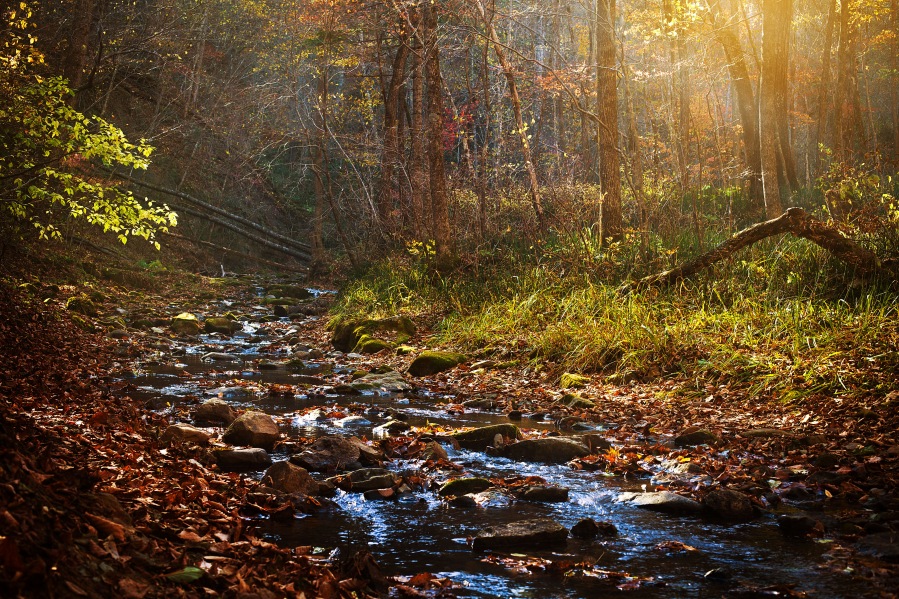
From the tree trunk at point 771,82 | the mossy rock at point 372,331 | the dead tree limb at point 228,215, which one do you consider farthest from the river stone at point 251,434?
Answer: the dead tree limb at point 228,215

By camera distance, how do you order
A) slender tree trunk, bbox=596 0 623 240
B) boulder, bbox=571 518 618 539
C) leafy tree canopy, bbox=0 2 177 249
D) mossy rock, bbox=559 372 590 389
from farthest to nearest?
slender tree trunk, bbox=596 0 623 240
mossy rock, bbox=559 372 590 389
leafy tree canopy, bbox=0 2 177 249
boulder, bbox=571 518 618 539

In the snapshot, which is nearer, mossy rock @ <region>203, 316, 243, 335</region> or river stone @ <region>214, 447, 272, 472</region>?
river stone @ <region>214, 447, 272, 472</region>

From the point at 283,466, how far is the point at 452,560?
1.52 metres

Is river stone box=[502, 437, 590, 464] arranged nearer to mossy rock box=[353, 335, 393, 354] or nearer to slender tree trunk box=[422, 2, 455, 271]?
mossy rock box=[353, 335, 393, 354]

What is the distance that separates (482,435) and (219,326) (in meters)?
9.18

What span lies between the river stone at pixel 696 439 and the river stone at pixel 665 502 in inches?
60.9

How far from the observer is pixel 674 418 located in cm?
661

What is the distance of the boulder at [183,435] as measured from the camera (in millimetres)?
5133

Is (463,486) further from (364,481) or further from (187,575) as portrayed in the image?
(187,575)

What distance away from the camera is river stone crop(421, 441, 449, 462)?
5.33 metres

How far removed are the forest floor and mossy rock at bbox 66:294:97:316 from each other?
2.70 meters

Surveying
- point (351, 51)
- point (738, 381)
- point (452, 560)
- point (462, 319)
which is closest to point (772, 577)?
point (452, 560)

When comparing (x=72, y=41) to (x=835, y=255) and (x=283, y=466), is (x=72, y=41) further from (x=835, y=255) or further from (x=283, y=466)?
(x=835, y=255)

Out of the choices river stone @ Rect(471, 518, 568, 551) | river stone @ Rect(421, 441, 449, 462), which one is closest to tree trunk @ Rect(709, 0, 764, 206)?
river stone @ Rect(421, 441, 449, 462)
